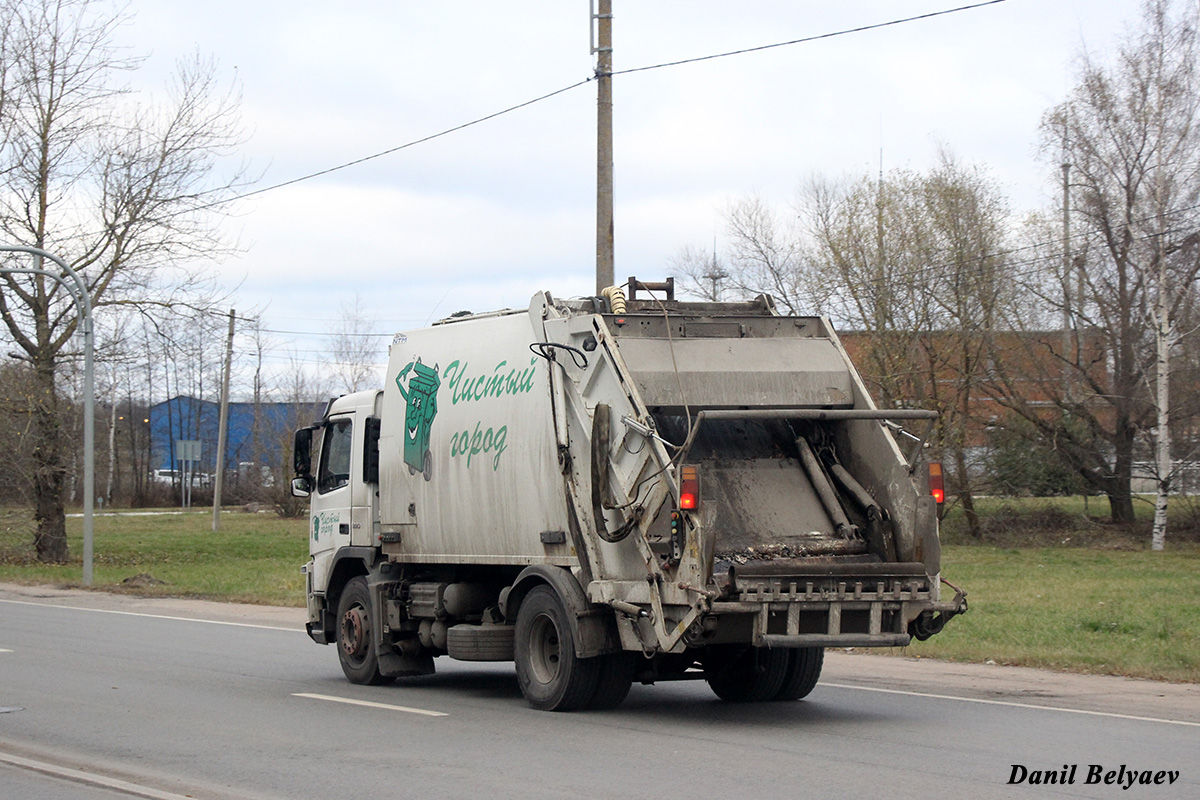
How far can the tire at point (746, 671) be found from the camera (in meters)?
10.7

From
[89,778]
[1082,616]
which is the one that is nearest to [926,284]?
[1082,616]

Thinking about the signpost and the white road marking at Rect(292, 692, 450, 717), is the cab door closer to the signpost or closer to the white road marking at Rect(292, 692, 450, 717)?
the white road marking at Rect(292, 692, 450, 717)

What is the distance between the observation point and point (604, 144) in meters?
18.4

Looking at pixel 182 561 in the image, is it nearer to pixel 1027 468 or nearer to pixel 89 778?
pixel 1027 468

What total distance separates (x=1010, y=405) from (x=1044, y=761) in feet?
104

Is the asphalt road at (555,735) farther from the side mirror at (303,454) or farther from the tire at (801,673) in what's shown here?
the side mirror at (303,454)

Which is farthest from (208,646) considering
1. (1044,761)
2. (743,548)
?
(1044,761)

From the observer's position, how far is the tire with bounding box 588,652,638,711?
10.2m

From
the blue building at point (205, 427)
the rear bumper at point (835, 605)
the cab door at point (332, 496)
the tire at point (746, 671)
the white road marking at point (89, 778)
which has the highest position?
the blue building at point (205, 427)

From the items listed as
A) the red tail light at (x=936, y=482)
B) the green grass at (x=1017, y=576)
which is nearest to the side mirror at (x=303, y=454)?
the red tail light at (x=936, y=482)

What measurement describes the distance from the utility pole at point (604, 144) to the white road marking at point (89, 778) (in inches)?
412

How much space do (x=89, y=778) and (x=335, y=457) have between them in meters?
5.88

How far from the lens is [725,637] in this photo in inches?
365

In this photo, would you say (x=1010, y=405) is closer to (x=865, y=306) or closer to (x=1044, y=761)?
(x=865, y=306)
